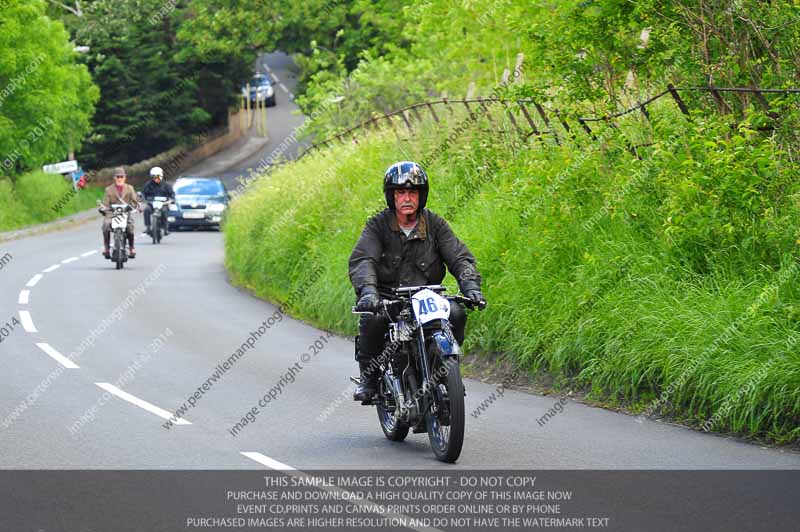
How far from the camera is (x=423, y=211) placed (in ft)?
31.8

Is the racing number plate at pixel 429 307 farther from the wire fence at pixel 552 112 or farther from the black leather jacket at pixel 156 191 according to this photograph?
the black leather jacket at pixel 156 191

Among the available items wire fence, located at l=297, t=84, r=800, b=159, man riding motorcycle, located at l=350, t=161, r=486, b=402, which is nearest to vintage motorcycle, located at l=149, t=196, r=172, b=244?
wire fence, located at l=297, t=84, r=800, b=159

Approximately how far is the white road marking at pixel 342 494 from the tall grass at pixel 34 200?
3500 cm

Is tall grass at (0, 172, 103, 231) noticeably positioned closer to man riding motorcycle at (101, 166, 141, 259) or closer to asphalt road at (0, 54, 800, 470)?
man riding motorcycle at (101, 166, 141, 259)

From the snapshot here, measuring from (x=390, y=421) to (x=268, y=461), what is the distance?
1191 millimetres

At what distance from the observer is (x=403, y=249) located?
962 cm

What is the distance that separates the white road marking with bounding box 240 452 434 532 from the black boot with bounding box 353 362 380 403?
100 cm

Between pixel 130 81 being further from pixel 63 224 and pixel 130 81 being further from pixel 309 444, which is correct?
pixel 309 444

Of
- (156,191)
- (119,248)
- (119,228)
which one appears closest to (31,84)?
(156,191)

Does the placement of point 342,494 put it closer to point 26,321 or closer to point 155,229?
point 26,321

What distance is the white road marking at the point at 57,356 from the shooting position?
14398 mm

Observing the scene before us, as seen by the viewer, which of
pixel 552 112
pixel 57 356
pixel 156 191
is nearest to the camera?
pixel 552 112

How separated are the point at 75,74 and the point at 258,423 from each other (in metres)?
37.9

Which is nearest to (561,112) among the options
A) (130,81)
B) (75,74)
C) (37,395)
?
(37,395)
